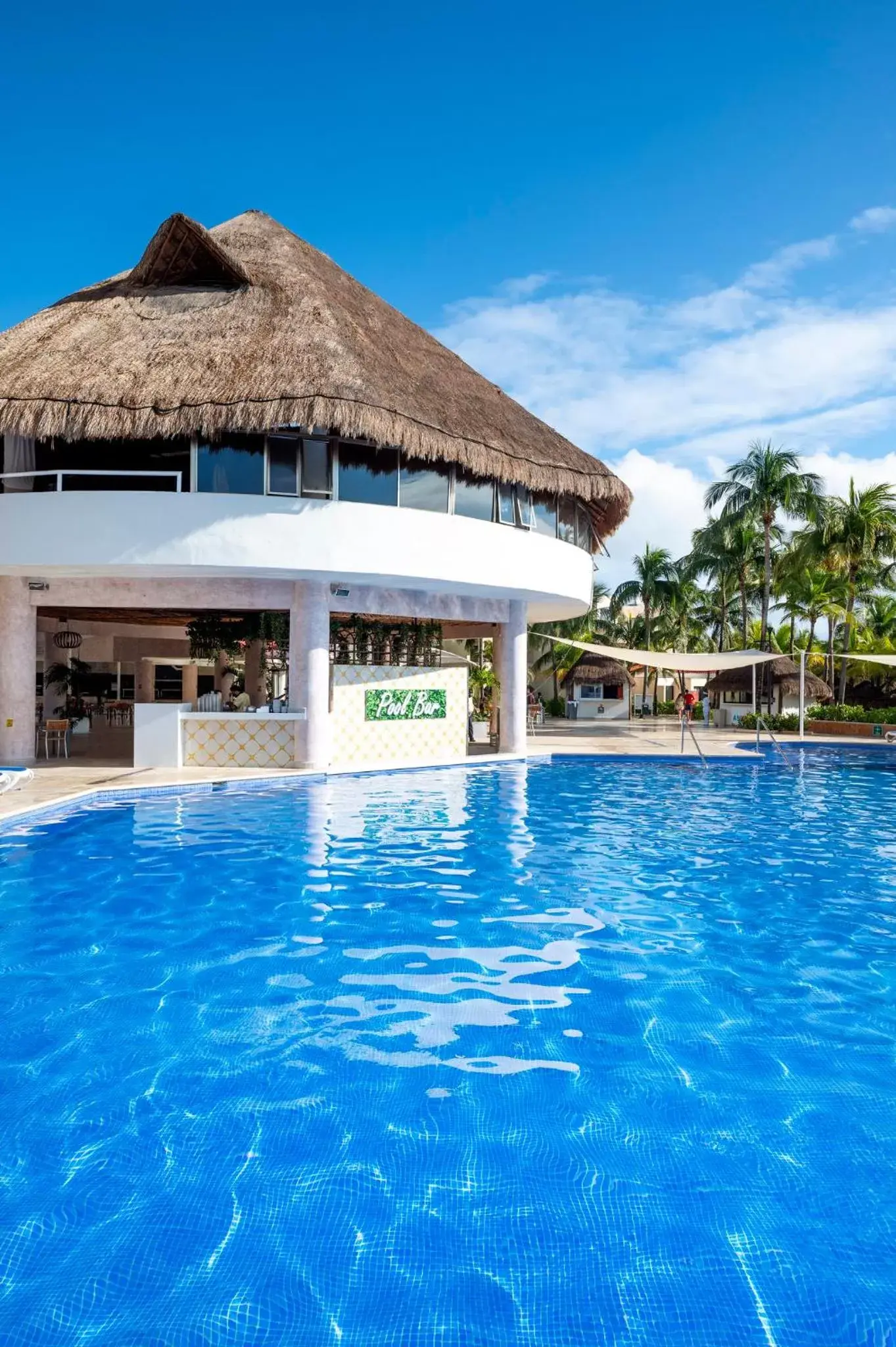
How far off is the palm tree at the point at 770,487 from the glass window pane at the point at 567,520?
14422mm

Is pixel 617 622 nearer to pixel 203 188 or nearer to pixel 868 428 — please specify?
pixel 868 428

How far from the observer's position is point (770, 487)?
3152 cm

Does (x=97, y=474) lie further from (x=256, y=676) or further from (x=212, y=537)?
(x=256, y=676)

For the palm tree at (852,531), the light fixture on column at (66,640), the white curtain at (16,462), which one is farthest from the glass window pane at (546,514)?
the palm tree at (852,531)

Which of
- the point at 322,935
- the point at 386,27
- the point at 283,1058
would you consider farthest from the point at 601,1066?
the point at 386,27

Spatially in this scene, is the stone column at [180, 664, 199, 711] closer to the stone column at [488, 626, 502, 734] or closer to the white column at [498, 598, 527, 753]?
the stone column at [488, 626, 502, 734]

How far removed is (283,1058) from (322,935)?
1.91 metres

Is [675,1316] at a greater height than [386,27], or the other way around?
[386,27]

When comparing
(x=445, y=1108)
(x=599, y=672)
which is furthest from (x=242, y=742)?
(x=599, y=672)

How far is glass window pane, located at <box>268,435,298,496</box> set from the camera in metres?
13.9

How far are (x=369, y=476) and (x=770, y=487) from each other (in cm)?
2183

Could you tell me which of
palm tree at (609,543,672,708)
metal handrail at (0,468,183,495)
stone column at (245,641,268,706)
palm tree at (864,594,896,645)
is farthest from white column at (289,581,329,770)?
palm tree at (864,594,896,645)

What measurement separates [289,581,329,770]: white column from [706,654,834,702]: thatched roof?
2020 centimetres

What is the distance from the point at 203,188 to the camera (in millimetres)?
19969
